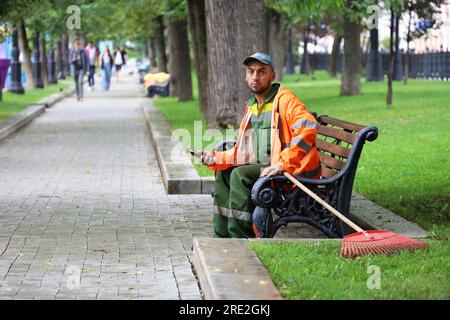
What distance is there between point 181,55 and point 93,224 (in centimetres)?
2241

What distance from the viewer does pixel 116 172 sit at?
14.9 meters

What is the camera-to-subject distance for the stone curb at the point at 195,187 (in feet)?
29.8

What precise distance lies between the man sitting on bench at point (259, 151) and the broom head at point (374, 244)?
968 mm

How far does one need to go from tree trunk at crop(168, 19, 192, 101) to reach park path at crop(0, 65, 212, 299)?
12.9m

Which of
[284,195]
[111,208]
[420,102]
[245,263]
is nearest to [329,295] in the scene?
[245,263]

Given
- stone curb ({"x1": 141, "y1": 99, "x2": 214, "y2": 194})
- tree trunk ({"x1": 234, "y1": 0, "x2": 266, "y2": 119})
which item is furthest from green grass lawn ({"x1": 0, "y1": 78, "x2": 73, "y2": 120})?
Result: tree trunk ({"x1": 234, "y1": 0, "x2": 266, "y2": 119})

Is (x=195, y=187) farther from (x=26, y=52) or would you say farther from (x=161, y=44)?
(x=26, y=52)

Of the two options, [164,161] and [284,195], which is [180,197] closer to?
[164,161]

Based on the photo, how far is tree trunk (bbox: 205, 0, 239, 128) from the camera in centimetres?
1919

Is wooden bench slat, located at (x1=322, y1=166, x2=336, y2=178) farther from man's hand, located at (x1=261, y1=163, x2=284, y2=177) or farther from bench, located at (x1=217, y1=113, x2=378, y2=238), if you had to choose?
man's hand, located at (x1=261, y1=163, x2=284, y2=177)

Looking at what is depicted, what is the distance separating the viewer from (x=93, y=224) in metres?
10.2

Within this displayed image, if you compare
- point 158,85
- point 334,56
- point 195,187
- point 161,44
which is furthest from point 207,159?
point 334,56

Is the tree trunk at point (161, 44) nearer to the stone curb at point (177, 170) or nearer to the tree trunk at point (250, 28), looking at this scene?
the stone curb at point (177, 170)

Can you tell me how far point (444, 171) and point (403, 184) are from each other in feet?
3.79
